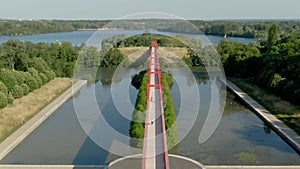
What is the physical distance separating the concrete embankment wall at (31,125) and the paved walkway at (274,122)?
297 inches

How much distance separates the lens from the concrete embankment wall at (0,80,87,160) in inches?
387

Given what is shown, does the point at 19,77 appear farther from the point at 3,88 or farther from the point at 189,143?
the point at 189,143

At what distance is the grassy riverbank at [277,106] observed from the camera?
12.0m

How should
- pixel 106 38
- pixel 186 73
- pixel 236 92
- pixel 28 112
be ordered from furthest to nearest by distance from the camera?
pixel 106 38, pixel 186 73, pixel 236 92, pixel 28 112

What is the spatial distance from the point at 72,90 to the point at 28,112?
504 cm

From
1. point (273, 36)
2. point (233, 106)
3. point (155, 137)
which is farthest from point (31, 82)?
point (273, 36)

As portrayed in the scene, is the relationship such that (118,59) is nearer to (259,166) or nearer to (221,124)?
(221,124)

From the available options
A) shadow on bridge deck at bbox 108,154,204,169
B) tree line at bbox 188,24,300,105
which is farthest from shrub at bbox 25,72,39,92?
tree line at bbox 188,24,300,105

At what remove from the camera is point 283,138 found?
35.0 ft

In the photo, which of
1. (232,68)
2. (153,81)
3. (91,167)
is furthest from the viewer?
(232,68)

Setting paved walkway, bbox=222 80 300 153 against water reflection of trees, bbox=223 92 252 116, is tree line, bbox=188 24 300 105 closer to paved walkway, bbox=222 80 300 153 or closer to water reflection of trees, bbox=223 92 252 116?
paved walkway, bbox=222 80 300 153

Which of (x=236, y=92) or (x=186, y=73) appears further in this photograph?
(x=186, y=73)

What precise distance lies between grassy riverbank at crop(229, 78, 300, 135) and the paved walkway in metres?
0.19

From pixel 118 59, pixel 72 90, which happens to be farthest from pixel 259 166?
pixel 118 59
